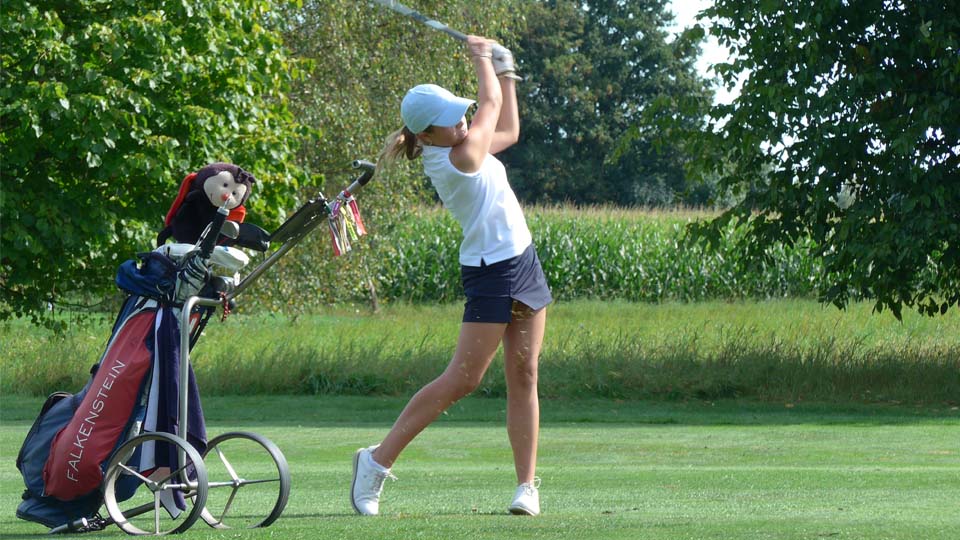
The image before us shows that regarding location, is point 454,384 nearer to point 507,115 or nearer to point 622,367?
point 507,115

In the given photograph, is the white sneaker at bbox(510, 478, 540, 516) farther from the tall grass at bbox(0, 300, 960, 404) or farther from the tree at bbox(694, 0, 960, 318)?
the tall grass at bbox(0, 300, 960, 404)

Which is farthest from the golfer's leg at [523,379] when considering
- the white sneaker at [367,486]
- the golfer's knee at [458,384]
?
the white sneaker at [367,486]

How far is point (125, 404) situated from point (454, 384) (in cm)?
141

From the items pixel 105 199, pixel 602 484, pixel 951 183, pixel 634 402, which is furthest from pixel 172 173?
pixel 602 484

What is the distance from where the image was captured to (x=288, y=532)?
5621 mm

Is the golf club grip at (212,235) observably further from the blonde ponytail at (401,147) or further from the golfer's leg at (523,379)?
the golfer's leg at (523,379)

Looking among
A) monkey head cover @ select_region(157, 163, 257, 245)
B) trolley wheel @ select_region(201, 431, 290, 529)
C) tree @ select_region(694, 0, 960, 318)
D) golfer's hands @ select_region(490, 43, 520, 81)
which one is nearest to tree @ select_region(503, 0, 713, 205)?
tree @ select_region(694, 0, 960, 318)

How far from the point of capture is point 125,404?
6.07 metres

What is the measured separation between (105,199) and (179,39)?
2.13m

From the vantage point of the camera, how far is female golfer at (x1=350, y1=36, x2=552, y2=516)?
242 inches

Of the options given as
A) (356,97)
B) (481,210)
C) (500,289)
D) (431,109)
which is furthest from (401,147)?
(356,97)

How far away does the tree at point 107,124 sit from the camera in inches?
640

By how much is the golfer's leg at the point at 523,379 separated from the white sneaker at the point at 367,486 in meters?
0.60

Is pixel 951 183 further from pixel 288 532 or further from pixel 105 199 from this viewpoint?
pixel 288 532
